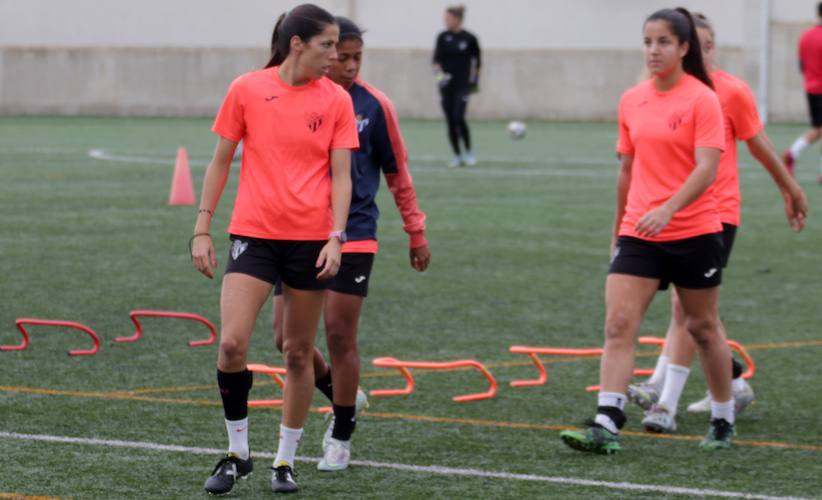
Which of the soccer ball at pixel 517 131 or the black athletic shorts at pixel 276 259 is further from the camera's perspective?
the soccer ball at pixel 517 131

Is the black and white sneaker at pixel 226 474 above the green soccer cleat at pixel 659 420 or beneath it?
above

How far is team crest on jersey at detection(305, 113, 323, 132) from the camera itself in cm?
604

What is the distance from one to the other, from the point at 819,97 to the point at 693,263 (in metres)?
16.5

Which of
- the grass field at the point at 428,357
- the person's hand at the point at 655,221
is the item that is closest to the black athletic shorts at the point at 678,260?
the person's hand at the point at 655,221

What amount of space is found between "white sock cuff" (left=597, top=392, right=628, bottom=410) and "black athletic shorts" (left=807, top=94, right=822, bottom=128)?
16.0m

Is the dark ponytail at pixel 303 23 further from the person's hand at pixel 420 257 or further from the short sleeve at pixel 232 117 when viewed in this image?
the person's hand at pixel 420 257

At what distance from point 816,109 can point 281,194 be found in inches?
695

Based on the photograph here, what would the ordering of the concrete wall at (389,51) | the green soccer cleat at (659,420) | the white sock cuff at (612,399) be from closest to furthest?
1. the white sock cuff at (612,399)
2. the green soccer cleat at (659,420)
3. the concrete wall at (389,51)

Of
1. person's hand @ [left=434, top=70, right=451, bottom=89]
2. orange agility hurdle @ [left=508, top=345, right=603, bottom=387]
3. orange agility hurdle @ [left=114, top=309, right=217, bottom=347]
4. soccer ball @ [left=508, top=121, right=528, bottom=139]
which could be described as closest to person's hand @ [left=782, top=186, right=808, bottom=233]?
orange agility hurdle @ [left=508, top=345, right=603, bottom=387]

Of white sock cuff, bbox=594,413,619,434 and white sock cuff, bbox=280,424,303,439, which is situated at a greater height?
white sock cuff, bbox=280,424,303,439

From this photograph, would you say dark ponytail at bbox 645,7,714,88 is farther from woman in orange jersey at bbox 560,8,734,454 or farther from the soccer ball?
the soccer ball

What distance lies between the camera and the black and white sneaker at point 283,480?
20.1ft

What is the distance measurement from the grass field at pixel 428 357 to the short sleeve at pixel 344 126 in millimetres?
1288

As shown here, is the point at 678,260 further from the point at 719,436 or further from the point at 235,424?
the point at 235,424
